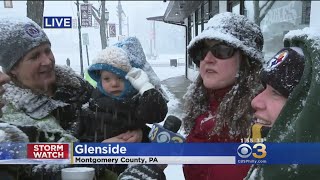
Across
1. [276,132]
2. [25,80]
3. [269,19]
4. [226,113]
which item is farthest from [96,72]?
[269,19]

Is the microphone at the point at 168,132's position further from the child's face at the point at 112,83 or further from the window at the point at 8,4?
the window at the point at 8,4

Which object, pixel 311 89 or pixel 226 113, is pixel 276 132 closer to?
pixel 311 89

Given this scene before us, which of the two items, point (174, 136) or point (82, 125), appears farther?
point (82, 125)

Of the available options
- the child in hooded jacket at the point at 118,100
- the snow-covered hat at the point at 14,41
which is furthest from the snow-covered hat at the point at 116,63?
the snow-covered hat at the point at 14,41

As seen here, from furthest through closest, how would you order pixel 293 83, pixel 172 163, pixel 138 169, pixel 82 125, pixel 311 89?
pixel 82 125
pixel 138 169
pixel 172 163
pixel 293 83
pixel 311 89

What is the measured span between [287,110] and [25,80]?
3.44 feet

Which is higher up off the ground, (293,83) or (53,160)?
(293,83)

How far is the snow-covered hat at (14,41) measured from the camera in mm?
1508

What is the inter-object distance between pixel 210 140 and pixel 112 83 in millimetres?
532

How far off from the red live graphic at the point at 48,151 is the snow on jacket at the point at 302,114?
0.67m

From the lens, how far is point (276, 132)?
3.60 ft

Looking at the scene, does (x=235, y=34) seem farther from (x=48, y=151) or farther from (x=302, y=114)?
(x=48, y=151)

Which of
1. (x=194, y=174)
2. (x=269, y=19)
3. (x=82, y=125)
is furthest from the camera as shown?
(x=269, y=19)

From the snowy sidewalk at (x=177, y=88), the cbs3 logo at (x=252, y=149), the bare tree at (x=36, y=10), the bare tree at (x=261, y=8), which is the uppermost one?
→ the bare tree at (x=261, y=8)
